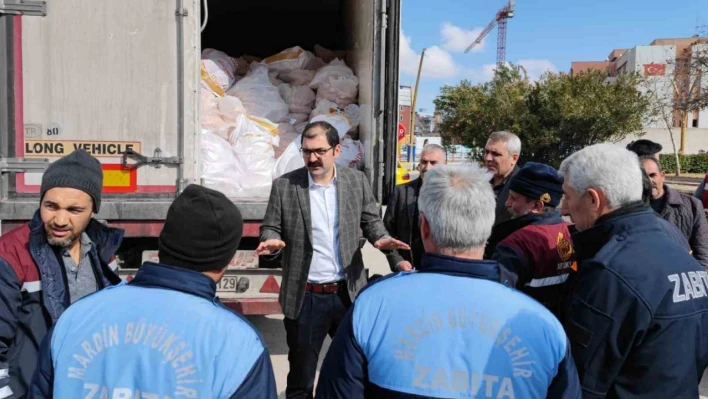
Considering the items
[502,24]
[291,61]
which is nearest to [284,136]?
[291,61]

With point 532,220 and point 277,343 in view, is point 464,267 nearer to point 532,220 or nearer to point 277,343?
point 532,220

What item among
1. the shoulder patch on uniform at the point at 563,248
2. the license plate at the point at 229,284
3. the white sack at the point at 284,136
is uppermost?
the white sack at the point at 284,136

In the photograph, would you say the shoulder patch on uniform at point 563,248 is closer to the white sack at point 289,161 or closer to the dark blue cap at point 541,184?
the dark blue cap at point 541,184

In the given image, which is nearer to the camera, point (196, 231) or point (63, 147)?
point (196, 231)

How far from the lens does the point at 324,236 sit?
116 inches

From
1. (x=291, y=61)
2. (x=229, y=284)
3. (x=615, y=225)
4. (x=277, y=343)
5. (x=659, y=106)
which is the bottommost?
(x=277, y=343)

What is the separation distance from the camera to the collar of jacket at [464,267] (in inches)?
50.7

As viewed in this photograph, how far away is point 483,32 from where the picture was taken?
9538cm

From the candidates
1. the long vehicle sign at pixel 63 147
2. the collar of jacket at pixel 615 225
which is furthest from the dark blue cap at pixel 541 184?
the long vehicle sign at pixel 63 147

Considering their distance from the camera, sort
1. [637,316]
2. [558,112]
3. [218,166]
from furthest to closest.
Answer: [558,112] → [218,166] → [637,316]

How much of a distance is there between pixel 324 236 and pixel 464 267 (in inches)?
67.4

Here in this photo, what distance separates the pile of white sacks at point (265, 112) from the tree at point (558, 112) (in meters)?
15.2

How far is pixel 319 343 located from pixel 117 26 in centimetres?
205

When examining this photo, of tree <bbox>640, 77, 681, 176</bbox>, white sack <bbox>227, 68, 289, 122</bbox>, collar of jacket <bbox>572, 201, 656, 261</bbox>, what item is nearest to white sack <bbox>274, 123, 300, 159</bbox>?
white sack <bbox>227, 68, 289, 122</bbox>
